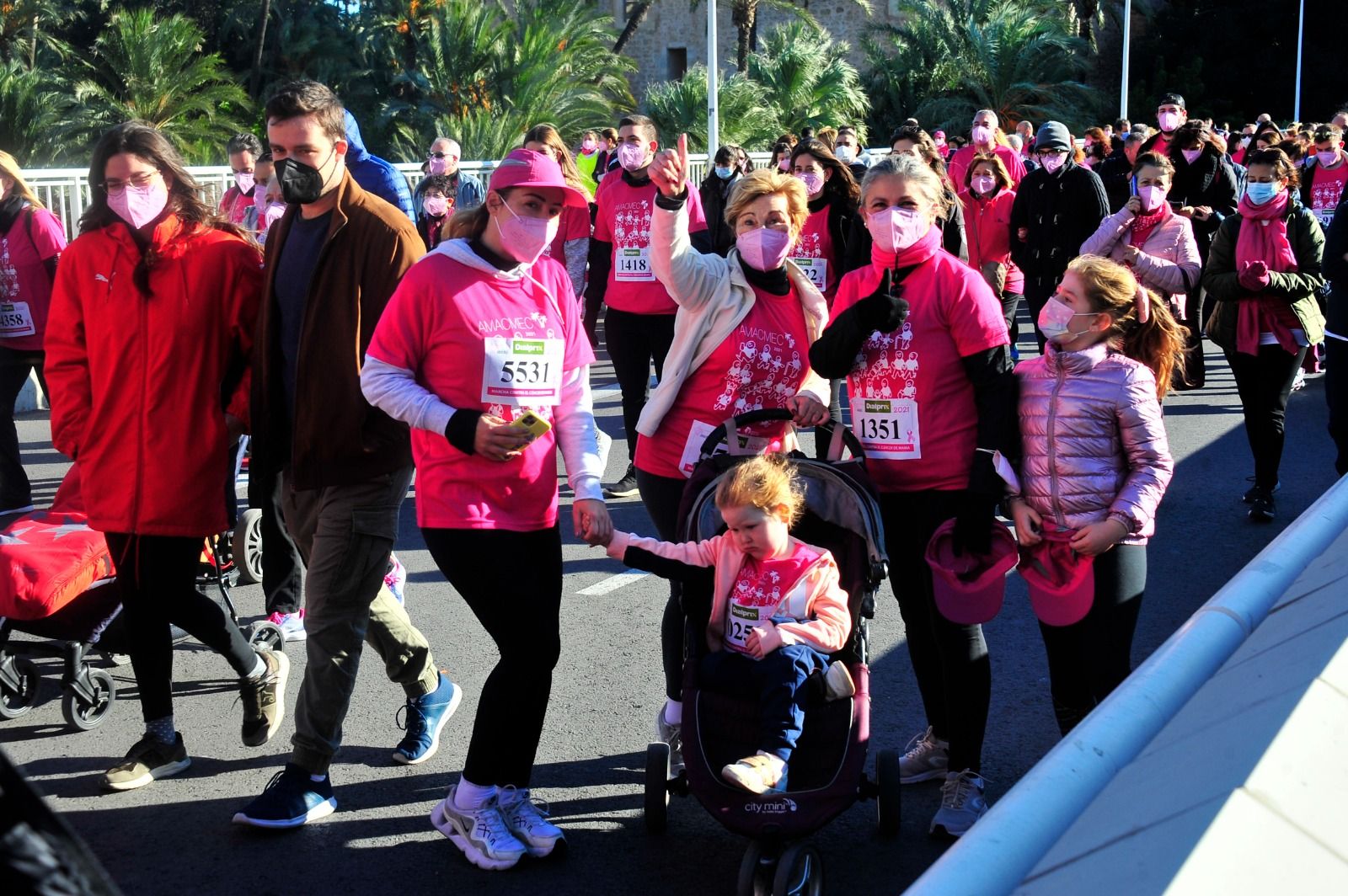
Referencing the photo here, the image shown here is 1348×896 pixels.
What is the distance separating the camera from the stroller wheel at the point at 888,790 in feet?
13.4

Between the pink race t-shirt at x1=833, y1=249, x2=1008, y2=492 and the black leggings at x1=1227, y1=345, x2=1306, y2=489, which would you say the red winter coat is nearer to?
the pink race t-shirt at x1=833, y1=249, x2=1008, y2=492

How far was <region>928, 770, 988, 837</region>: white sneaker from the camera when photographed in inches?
166

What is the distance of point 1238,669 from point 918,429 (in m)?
2.28

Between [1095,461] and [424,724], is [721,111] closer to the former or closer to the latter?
[424,724]

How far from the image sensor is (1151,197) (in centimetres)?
883

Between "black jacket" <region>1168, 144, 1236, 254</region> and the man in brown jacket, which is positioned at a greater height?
Result: "black jacket" <region>1168, 144, 1236, 254</region>

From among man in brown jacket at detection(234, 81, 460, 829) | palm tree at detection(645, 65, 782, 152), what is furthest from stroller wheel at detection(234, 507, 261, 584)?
palm tree at detection(645, 65, 782, 152)

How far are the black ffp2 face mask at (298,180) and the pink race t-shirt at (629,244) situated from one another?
12.7ft

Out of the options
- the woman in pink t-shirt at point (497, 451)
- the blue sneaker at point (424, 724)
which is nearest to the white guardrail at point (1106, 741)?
the woman in pink t-shirt at point (497, 451)

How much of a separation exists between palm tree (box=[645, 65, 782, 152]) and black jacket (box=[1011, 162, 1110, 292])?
18477mm

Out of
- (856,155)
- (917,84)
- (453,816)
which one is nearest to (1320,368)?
(856,155)

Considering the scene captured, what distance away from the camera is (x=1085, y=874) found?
148 cm

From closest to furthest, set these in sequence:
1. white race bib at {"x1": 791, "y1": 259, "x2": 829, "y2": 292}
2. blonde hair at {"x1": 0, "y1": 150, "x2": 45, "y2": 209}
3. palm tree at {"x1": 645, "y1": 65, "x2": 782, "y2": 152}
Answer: blonde hair at {"x1": 0, "y1": 150, "x2": 45, "y2": 209} → white race bib at {"x1": 791, "y1": 259, "x2": 829, "y2": 292} → palm tree at {"x1": 645, "y1": 65, "x2": 782, "y2": 152}

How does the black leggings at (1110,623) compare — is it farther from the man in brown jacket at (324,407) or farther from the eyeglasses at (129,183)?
the eyeglasses at (129,183)
